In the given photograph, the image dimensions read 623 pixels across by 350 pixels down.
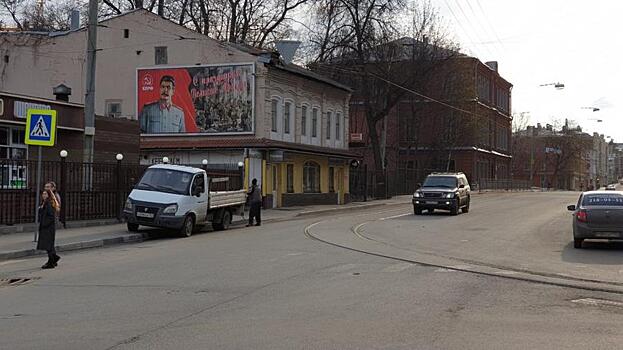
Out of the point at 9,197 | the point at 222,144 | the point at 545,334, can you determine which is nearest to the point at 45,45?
the point at 222,144

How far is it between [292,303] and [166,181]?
41.0 ft

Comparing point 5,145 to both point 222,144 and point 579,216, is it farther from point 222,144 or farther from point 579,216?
point 579,216

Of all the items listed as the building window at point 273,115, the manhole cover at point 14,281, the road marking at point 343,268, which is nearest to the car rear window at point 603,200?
the road marking at point 343,268

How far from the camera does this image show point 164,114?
38000mm

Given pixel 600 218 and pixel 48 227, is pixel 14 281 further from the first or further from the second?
pixel 600 218

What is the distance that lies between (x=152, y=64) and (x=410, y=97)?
89.5 ft

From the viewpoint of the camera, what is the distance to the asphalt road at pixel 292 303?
743 centimetres

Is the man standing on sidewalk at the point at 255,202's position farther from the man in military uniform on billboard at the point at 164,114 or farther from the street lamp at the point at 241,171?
the man in military uniform on billboard at the point at 164,114

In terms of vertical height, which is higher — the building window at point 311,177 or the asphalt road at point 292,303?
the building window at point 311,177

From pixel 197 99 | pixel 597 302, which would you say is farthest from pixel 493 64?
pixel 597 302

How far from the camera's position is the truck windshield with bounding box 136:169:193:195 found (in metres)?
21.0

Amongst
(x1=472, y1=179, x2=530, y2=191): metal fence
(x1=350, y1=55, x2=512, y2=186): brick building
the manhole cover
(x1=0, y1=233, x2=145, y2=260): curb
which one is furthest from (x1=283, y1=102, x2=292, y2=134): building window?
(x1=472, y1=179, x2=530, y2=191): metal fence

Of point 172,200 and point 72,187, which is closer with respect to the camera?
point 172,200

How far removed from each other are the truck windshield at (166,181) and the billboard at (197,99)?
15.0m
